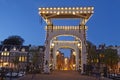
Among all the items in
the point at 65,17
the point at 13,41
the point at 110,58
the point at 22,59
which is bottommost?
the point at 110,58

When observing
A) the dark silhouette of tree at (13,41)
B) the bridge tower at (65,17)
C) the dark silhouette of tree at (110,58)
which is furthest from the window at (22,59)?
the bridge tower at (65,17)

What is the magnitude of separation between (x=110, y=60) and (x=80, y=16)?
31.8m

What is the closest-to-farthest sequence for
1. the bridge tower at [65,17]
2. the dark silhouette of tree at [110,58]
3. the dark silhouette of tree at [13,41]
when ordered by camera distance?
1. the bridge tower at [65,17]
2. the dark silhouette of tree at [110,58]
3. the dark silhouette of tree at [13,41]

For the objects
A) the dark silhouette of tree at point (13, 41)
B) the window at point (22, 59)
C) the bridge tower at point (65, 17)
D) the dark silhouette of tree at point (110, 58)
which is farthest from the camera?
the dark silhouette of tree at point (13, 41)

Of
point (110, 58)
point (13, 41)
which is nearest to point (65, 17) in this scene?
point (110, 58)

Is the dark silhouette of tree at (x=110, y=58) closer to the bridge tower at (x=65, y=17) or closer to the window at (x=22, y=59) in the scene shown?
the bridge tower at (x=65, y=17)

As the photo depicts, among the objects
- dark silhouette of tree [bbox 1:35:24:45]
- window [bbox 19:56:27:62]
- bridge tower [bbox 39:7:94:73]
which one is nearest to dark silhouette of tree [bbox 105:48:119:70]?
bridge tower [bbox 39:7:94:73]

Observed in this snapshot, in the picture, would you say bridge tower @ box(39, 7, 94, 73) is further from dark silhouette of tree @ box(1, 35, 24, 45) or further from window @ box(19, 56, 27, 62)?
dark silhouette of tree @ box(1, 35, 24, 45)

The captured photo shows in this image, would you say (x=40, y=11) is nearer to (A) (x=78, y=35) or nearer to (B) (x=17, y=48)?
(A) (x=78, y=35)

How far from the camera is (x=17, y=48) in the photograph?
11844 centimetres

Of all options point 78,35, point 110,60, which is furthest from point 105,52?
point 78,35

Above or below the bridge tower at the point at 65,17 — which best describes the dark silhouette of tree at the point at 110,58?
below

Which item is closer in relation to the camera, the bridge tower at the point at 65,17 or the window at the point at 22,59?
the bridge tower at the point at 65,17

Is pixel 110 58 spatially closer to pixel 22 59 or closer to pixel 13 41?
pixel 22 59
